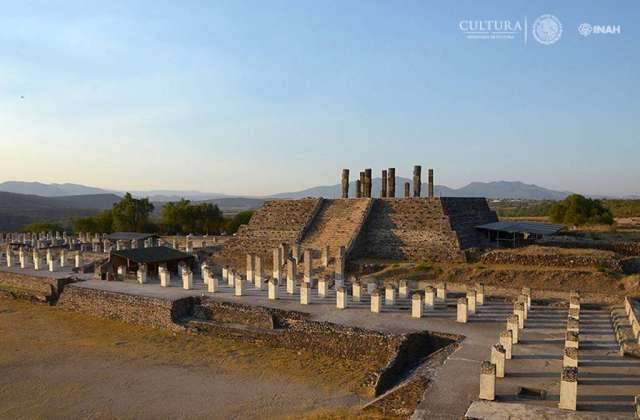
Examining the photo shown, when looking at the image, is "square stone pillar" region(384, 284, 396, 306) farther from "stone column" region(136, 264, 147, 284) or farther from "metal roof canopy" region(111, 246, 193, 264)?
"metal roof canopy" region(111, 246, 193, 264)

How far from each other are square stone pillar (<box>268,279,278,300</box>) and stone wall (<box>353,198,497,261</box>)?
804 cm

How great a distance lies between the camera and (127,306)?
64.1ft

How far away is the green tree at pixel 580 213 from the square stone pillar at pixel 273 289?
102 ft

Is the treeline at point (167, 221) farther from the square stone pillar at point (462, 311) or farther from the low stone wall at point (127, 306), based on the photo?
the square stone pillar at point (462, 311)

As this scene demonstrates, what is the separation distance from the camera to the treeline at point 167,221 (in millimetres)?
47312

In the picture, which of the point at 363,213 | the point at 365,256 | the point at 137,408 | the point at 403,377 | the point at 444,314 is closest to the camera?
the point at 137,408

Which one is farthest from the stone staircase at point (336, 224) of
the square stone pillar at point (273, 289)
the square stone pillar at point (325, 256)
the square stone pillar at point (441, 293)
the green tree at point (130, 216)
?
the green tree at point (130, 216)

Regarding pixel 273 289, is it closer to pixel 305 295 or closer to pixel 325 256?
pixel 305 295

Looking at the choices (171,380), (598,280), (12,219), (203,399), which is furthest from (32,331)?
(12,219)

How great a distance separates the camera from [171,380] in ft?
43.8

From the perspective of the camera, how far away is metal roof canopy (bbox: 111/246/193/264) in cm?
2436

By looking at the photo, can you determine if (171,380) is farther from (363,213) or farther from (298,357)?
(363,213)

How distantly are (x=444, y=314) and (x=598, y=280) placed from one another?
6.89 metres

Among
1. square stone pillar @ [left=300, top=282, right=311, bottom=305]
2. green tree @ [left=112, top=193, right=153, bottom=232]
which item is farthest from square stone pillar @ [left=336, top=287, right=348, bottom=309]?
green tree @ [left=112, top=193, right=153, bottom=232]
